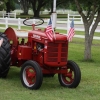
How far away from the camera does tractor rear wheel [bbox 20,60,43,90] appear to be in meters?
6.78

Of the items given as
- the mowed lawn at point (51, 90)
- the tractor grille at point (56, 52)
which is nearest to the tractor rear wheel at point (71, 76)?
the mowed lawn at point (51, 90)

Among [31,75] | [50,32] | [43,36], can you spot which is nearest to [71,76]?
[31,75]

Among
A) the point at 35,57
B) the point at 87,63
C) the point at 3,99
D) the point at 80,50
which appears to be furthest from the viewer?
the point at 80,50

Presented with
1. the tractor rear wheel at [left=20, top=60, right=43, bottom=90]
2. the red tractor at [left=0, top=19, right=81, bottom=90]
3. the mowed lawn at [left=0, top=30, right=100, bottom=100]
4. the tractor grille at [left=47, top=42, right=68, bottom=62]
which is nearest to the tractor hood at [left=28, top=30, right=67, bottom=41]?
the red tractor at [left=0, top=19, right=81, bottom=90]

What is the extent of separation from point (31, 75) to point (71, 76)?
3.18ft

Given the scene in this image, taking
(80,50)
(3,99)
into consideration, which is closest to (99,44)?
(80,50)

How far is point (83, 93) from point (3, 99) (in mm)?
1695

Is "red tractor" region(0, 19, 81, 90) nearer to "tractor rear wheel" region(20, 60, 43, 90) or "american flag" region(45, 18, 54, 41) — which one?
"tractor rear wheel" region(20, 60, 43, 90)

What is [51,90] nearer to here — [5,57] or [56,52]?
[56,52]

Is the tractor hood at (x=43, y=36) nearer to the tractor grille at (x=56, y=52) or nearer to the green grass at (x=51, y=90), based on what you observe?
the tractor grille at (x=56, y=52)

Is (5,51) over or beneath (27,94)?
over

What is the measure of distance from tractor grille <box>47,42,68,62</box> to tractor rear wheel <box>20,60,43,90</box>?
13.6 inches

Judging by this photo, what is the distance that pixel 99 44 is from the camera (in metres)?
16.6

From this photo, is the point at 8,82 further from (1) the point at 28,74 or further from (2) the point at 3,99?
(2) the point at 3,99
